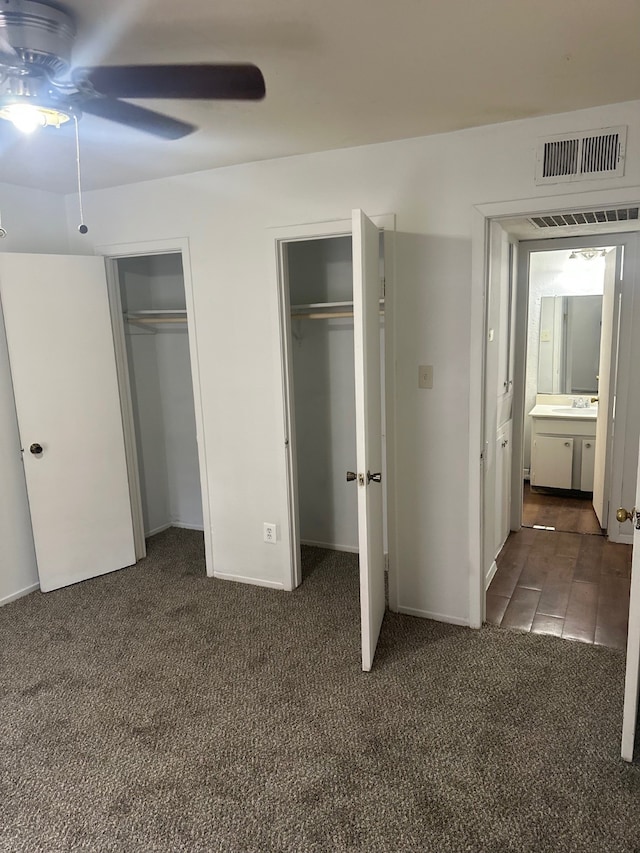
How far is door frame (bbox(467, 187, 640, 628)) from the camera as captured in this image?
2393mm

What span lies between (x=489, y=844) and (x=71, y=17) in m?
2.65

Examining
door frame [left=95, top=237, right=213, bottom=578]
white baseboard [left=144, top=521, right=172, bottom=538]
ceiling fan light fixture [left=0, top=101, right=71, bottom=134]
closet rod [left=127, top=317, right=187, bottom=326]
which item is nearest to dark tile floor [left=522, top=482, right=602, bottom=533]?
door frame [left=95, top=237, right=213, bottom=578]

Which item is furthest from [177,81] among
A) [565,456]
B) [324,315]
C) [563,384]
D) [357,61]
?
[563,384]

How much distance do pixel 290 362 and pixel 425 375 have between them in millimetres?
812

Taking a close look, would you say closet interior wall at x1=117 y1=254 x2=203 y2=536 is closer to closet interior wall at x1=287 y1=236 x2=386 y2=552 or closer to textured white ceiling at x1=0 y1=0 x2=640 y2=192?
closet interior wall at x1=287 y1=236 x2=386 y2=552

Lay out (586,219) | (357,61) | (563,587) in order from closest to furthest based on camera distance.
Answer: (357,61)
(586,219)
(563,587)

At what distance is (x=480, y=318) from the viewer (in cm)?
265

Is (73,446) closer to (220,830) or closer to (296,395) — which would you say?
(296,395)

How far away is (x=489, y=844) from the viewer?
172 centimetres

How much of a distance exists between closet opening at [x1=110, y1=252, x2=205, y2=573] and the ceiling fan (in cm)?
198

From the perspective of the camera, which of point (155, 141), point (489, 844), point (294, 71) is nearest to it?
point (489, 844)

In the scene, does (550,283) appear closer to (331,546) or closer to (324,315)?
(324,315)

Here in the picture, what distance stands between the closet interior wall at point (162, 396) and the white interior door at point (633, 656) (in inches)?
125

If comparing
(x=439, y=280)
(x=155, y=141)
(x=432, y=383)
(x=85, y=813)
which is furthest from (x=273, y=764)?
(x=155, y=141)
